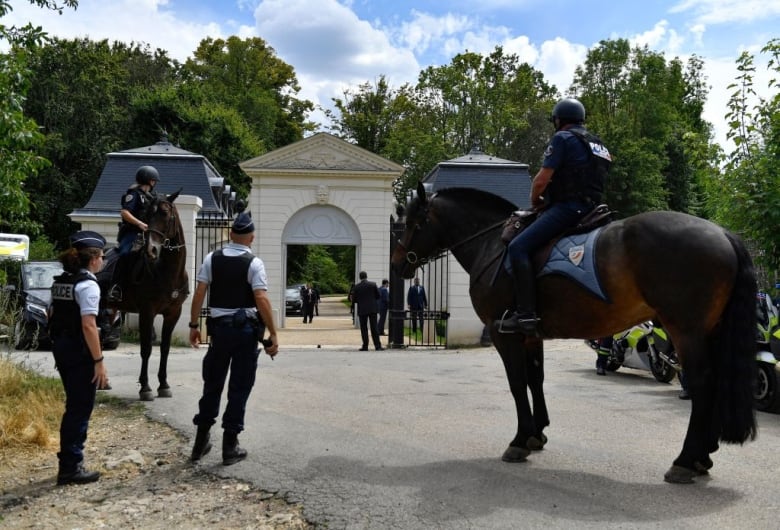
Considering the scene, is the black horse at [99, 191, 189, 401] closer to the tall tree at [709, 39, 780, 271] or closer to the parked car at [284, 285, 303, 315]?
the tall tree at [709, 39, 780, 271]

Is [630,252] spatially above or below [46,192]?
below

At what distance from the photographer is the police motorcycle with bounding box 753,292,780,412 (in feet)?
27.1

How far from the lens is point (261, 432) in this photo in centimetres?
670

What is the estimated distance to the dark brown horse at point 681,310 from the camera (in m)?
4.93

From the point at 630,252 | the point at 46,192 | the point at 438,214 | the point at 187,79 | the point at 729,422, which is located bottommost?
the point at 729,422

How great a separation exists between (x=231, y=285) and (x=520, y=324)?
7.69 ft

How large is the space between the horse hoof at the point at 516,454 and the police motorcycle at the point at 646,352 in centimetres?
486

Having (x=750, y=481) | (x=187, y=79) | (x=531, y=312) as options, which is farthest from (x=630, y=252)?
(x=187, y=79)

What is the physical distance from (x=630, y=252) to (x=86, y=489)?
14.4 ft

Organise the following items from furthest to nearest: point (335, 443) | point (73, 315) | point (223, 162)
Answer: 1. point (223, 162)
2. point (335, 443)
3. point (73, 315)

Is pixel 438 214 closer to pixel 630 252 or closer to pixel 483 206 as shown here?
pixel 483 206

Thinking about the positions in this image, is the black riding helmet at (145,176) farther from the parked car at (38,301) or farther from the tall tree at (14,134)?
the parked car at (38,301)

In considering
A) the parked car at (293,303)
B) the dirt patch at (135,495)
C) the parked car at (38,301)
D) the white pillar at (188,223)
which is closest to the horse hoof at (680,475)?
the dirt patch at (135,495)

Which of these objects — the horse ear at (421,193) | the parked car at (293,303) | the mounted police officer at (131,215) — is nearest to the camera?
the horse ear at (421,193)
